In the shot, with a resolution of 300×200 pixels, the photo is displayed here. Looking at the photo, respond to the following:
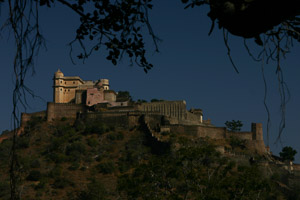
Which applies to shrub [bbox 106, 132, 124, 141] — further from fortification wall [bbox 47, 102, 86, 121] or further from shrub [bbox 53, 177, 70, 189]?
shrub [bbox 53, 177, 70, 189]

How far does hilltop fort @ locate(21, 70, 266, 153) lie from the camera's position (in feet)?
195

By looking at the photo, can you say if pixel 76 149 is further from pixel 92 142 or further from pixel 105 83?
pixel 105 83

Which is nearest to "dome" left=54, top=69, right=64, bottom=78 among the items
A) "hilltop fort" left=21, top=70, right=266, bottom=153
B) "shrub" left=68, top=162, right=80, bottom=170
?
"hilltop fort" left=21, top=70, right=266, bottom=153

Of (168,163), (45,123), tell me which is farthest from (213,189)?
(45,123)

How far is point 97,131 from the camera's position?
61.3m

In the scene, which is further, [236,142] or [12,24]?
[236,142]

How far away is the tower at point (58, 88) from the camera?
7031cm

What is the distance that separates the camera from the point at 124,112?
61.3 meters

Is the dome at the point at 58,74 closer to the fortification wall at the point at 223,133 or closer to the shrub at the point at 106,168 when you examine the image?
the shrub at the point at 106,168

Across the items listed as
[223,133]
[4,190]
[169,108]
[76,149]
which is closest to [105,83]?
[169,108]

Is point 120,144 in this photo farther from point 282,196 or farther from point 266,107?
point 266,107

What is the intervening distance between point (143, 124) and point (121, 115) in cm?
379

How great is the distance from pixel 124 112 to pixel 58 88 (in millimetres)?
15075

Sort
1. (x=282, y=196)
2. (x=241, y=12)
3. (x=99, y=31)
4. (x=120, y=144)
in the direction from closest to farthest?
(x=241, y=12) < (x=99, y=31) < (x=282, y=196) < (x=120, y=144)
